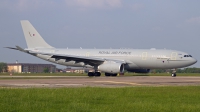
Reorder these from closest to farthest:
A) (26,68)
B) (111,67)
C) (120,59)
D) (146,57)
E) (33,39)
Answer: (111,67) → (146,57) → (120,59) → (33,39) → (26,68)

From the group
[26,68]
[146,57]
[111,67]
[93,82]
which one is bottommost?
[93,82]

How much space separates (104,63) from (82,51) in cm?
529

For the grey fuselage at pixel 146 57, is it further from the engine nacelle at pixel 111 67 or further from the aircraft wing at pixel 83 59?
the engine nacelle at pixel 111 67

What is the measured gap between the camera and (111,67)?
46.5 meters

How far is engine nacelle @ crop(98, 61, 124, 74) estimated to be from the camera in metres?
46.2

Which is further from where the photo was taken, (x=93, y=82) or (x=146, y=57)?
(x=146, y=57)

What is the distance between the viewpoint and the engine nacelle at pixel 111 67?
152 feet

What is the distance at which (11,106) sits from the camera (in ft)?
41.2

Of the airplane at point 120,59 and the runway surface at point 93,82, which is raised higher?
the airplane at point 120,59

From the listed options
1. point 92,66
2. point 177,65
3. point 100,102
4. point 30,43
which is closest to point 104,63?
point 92,66

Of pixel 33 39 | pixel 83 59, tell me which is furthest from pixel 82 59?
pixel 33 39

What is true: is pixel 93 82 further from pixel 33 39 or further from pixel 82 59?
pixel 33 39

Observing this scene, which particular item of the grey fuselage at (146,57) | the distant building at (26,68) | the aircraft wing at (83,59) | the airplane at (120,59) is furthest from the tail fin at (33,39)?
the distant building at (26,68)

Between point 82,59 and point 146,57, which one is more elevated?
point 146,57
